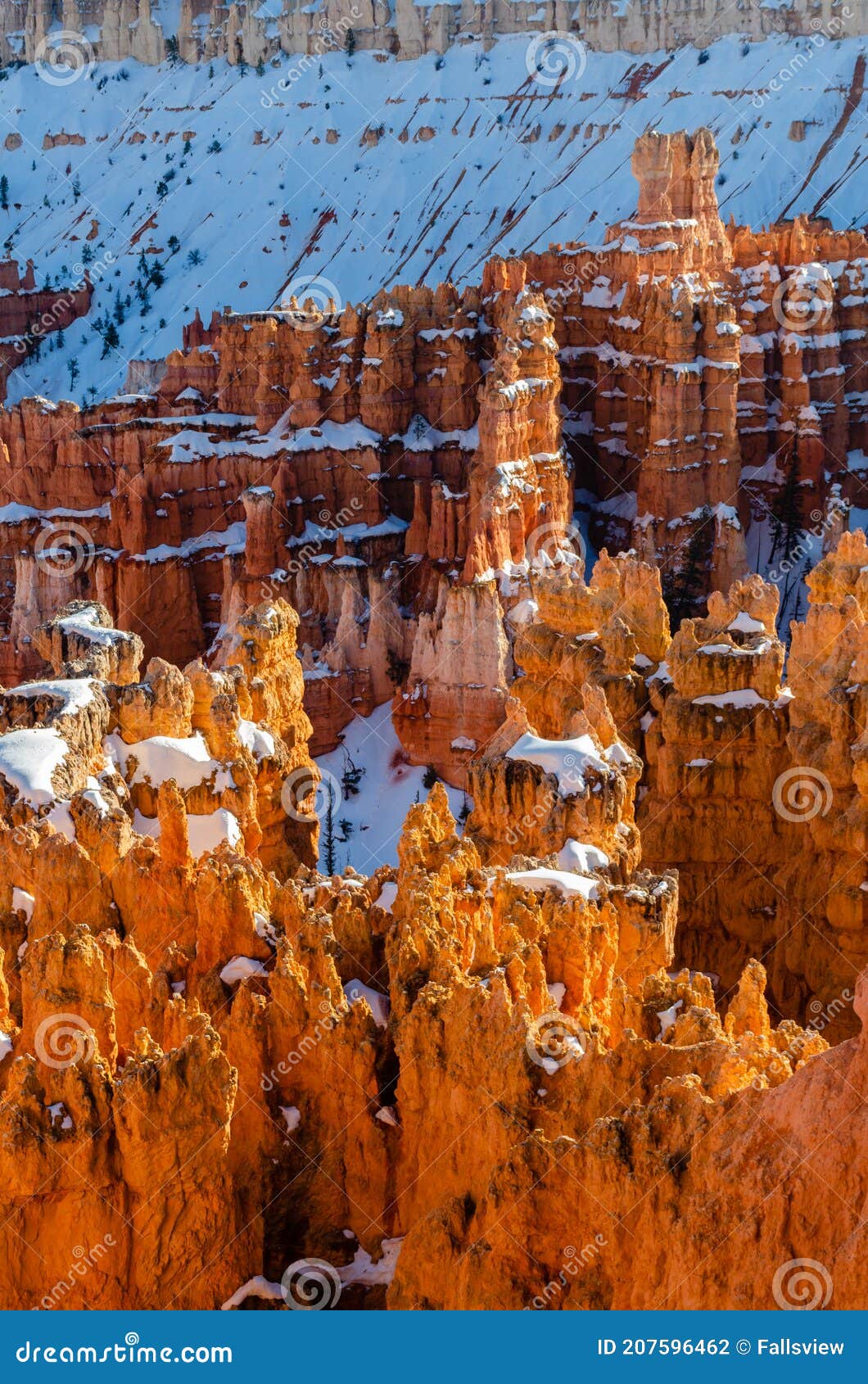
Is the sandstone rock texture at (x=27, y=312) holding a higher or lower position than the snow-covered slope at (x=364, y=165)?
lower

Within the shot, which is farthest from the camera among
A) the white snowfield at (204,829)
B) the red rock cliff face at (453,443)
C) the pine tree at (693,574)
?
the pine tree at (693,574)

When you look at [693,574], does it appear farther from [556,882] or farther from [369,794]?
[556,882]

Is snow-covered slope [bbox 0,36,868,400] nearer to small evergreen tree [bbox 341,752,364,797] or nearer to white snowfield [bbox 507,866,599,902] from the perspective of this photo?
small evergreen tree [bbox 341,752,364,797]

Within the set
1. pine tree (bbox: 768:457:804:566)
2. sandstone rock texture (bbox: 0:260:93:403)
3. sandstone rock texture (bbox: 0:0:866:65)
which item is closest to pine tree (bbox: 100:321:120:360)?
sandstone rock texture (bbox: 0:260:93:403)

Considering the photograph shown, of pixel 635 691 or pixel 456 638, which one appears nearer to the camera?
pixel 635 691

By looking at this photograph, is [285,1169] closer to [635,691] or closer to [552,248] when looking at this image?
[635,691]

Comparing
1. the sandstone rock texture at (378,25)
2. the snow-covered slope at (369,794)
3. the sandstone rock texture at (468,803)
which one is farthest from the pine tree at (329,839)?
the sandstone rock texture at (378,25)

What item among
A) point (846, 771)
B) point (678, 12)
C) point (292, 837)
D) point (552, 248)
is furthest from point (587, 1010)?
point (678, 12)

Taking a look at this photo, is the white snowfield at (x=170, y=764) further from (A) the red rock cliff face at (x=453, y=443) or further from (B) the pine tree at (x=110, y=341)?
(B) the pine tree at (x=110, y=341)
